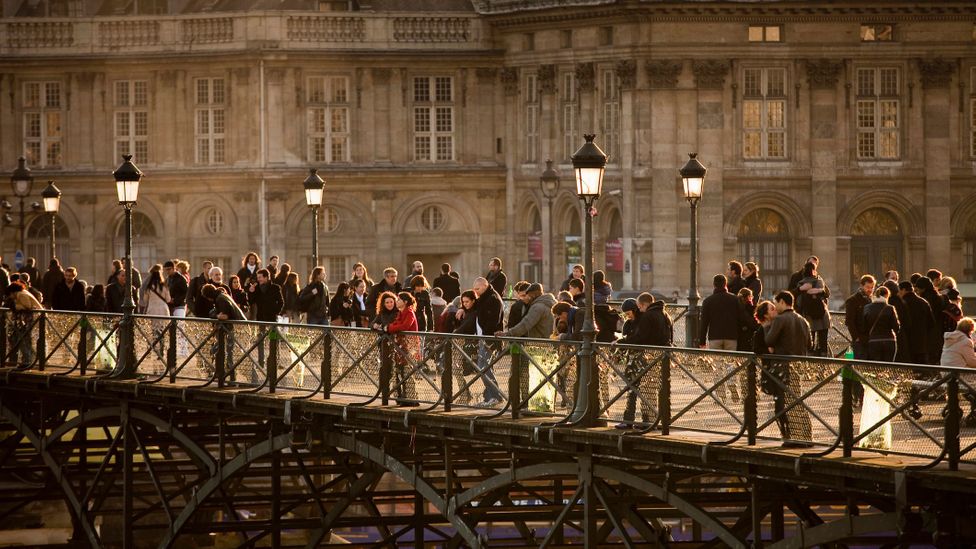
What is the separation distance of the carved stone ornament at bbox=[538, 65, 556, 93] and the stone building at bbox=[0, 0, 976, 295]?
10cm

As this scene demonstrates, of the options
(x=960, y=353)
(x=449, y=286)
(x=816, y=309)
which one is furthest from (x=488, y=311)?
(x=449, y=286)

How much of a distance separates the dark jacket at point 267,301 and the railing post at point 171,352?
2.47 meters

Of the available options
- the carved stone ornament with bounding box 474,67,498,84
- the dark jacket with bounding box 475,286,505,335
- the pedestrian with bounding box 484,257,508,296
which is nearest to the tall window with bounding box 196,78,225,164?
the carved stone ornament with bounding box 474,67,498,84

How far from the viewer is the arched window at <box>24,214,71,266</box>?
225 feet

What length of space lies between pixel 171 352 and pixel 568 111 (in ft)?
101

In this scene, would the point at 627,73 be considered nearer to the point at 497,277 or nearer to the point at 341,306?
the point at 497,277

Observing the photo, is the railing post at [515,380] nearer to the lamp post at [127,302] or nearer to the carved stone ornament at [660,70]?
the lamp post at [127,302]

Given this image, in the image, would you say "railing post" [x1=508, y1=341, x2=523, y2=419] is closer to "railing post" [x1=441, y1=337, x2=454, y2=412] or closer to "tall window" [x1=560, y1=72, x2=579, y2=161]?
"railing post" [x1=441, y1=337, x2=454, y2=412]

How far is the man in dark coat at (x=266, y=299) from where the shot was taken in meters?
36.9

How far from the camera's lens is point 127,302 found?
3491 centimetres

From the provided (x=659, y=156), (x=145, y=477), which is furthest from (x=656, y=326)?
(x=659, y=156)

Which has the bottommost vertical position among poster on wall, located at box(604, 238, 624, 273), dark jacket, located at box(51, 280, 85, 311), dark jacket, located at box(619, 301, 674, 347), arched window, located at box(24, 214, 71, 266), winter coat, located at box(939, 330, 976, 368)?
winter coat, located at box(939, 330, 976, 368)

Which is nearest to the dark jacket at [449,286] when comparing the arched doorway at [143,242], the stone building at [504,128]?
the stone building at [504,128]

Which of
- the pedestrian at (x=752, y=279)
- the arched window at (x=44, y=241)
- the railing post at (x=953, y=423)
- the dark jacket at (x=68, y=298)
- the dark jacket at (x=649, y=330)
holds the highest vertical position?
the arched window at (x=44, y=241)
